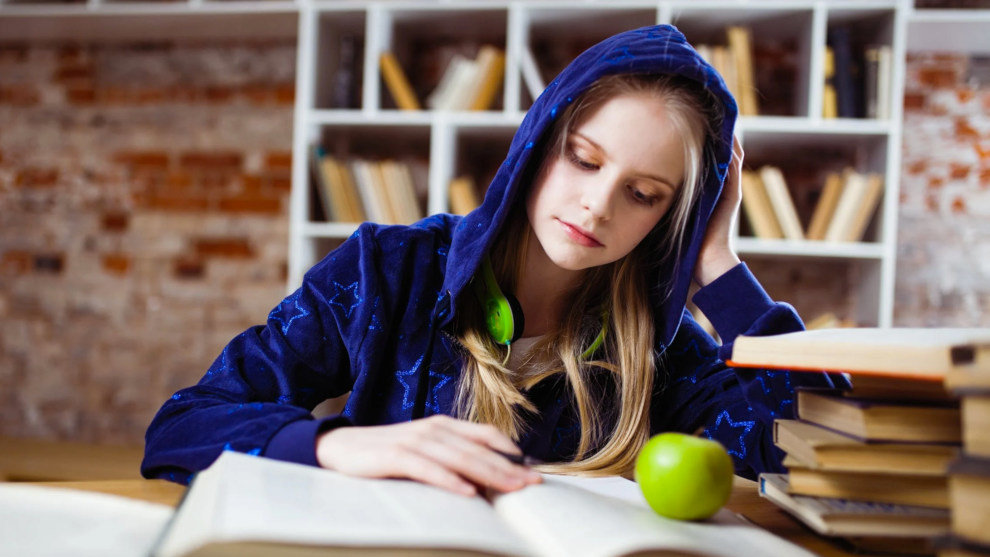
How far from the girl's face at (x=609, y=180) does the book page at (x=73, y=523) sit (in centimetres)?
64

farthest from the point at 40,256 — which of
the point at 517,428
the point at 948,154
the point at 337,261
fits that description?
the point at 948,154

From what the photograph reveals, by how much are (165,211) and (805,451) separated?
2.88m

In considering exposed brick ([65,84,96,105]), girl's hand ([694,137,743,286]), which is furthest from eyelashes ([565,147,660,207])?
exposed brick ([65,84,96,105])

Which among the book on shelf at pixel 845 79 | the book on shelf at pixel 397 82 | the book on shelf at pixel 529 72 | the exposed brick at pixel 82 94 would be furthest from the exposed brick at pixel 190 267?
the book on shelf at pixel 845 79

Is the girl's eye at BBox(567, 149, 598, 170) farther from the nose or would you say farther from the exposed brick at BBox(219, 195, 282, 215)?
the exposed brick at BBox(219, 195, 282, 215)

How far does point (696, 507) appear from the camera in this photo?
61 cm

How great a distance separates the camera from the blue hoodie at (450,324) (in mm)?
993

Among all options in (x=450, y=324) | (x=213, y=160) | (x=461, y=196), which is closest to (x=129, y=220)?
(x=213, y=160)

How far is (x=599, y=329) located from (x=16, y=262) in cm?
287

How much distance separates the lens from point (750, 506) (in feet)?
2.49

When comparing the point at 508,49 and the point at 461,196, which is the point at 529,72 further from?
the point at 461,196

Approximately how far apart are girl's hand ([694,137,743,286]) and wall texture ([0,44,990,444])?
2.14 m

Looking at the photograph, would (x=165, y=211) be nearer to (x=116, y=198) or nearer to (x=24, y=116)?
(x=116, y=198)

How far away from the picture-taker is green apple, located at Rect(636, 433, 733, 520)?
60cm
